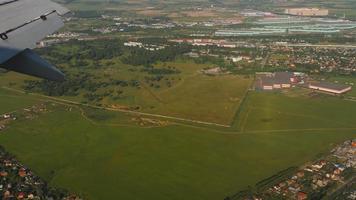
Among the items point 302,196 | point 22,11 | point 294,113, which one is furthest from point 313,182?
point 22,11

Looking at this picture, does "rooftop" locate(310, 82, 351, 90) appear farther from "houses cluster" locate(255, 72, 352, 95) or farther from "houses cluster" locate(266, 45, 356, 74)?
"houses cluster" locate(266, 45, 356, 74)

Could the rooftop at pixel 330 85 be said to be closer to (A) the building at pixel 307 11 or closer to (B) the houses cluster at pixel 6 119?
(B) the houses cluster at pixel 6 119

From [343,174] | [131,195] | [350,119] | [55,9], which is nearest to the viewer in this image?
[55,9]

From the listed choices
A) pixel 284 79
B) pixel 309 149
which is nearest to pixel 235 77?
pixel 284 79


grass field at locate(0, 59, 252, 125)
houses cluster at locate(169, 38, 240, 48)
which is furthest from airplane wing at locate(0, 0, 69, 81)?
houses cluster at locate(169, 38, 240, 48)

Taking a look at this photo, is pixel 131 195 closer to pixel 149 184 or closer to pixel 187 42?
pixel 149 184
